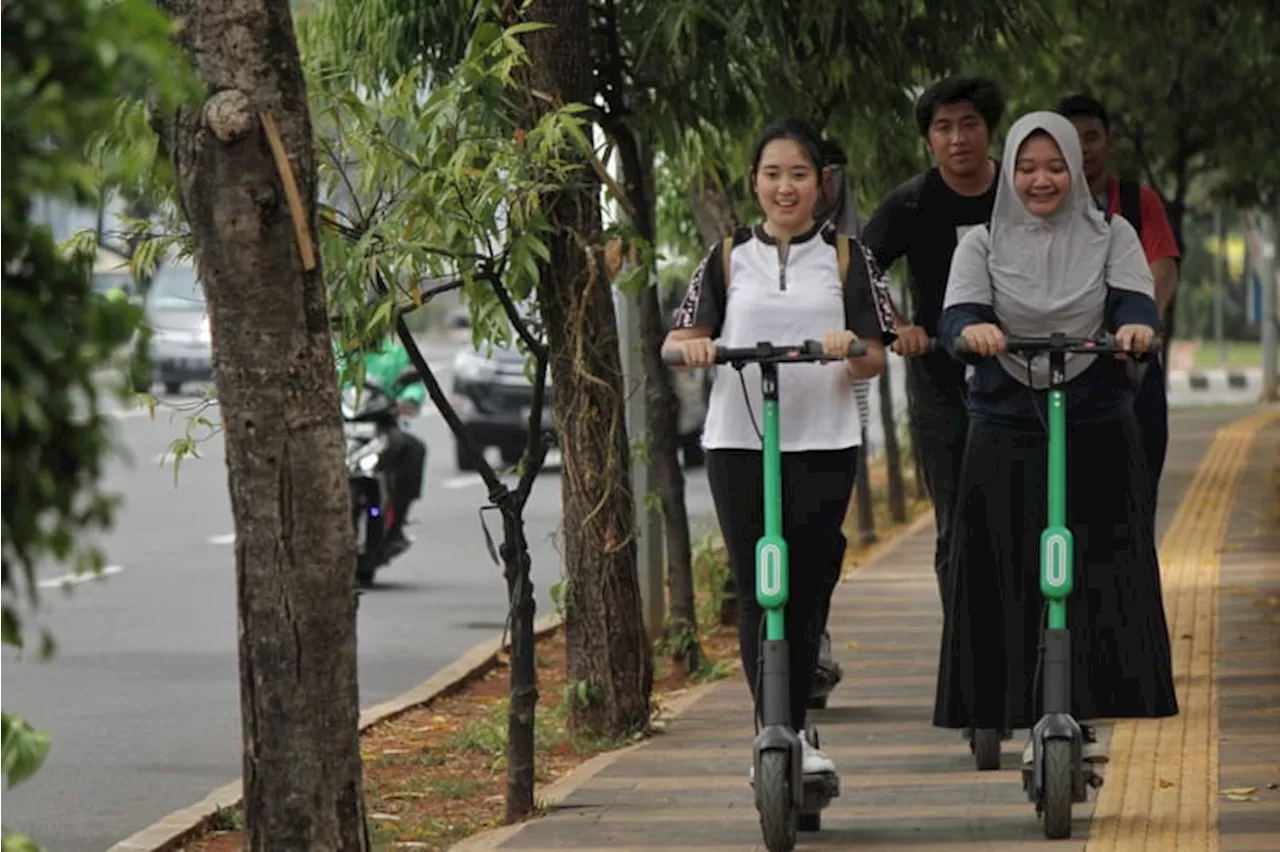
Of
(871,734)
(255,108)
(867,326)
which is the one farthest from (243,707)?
(871,734)

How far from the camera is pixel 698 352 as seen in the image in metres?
7.30

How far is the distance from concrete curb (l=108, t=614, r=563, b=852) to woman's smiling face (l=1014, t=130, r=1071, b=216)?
9.48 feet

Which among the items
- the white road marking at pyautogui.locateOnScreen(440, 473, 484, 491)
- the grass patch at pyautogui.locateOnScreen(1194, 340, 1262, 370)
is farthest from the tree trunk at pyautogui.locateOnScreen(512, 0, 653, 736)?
the grass patch at pyautogui.locateOnScreen(1194, 340, 1262, 370)

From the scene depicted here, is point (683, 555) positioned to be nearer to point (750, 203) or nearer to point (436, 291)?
point (750, 203)

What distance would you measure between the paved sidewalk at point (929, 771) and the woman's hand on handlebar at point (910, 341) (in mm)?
1227

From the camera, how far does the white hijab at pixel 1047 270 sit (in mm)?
7746

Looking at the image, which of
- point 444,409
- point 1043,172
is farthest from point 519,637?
point 1043,172

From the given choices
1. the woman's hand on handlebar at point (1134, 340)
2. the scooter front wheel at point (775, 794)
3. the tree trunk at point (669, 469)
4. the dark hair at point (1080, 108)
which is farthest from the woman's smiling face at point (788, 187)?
the tree trunk at point (669, 469)

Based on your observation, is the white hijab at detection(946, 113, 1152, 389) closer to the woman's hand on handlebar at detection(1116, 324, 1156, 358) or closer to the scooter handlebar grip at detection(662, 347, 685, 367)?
the woman's hand on handlebar at detection(1116, 324, 1156, 358)

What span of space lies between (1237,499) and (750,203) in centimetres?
844

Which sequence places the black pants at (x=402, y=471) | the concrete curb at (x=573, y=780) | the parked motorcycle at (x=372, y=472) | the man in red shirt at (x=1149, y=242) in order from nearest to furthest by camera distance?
the concrete curb at (x=573, y=780), the man in red shirt at (x=1149, y=242), the parked motorcycle at (x=372, y=472), the black pants at (x=402, y=471)

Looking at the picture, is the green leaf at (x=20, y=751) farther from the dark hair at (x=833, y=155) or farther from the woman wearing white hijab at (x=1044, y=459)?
the dark hair at (x=833, y=155)

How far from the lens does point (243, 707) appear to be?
6160mm

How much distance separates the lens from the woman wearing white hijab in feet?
25.3
